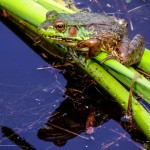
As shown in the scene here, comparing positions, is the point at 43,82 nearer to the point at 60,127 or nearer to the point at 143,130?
the point at 60,127

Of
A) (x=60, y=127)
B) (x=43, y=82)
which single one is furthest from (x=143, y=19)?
(x=60, y=127)

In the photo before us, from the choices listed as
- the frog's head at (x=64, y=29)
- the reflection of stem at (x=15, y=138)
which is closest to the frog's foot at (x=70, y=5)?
the frog's head at (x=64, y=29)

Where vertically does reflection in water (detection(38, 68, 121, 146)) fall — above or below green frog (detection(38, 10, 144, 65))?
below

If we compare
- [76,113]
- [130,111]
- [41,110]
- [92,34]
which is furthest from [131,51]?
[41,110]

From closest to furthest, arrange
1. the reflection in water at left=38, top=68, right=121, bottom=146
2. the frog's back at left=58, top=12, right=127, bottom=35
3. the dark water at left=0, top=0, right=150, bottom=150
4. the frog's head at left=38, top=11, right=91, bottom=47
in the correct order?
the dark water at left=0, top=0, right=150, bottom=150, the reflection in water at left=38, top=68, right=121, bottom=146, the frog's head at left=38, top=11, right=91, bottom=47, the frog's back at left=58, top=12, right=127, bottom=35

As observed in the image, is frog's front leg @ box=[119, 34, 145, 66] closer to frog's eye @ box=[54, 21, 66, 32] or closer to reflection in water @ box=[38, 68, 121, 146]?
reflection in water @ box=[38, 68, 121, 146]

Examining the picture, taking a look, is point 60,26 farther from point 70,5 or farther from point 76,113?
point 70,5

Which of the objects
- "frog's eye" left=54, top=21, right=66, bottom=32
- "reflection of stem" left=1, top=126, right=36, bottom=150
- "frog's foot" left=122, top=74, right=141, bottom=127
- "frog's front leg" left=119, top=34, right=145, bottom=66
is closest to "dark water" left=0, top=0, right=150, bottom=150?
"reflection of stem" left=1, top=126, right=36, bottom=150
